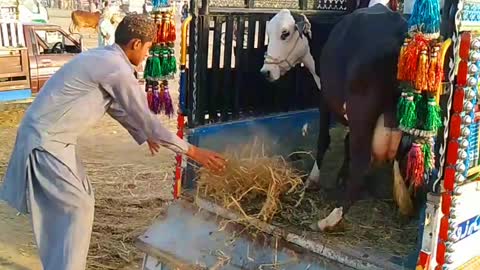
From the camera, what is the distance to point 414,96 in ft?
8.22

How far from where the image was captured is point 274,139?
4.28m

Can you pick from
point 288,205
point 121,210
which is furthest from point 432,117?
point 121,210

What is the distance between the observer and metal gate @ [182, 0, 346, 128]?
12.1 feet

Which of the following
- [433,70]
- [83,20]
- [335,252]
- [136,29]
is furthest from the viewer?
[83,20]

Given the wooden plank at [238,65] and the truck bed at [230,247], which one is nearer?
the truck bed at [230,247]

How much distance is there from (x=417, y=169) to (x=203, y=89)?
1669 millimetres

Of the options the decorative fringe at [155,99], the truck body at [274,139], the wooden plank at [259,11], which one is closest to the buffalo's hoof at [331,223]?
the truck body at [274,139]

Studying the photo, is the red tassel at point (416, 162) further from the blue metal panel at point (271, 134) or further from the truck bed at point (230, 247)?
the blue metal panel at point (271, 134)

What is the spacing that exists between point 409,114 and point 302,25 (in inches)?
83.9

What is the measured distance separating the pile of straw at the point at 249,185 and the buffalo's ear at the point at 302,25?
1273mm

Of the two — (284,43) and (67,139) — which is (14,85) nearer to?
(284,43)

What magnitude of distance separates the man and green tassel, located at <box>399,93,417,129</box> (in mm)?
1047

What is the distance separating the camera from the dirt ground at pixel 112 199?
4.32 m

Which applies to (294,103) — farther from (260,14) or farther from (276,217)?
(276,217)
